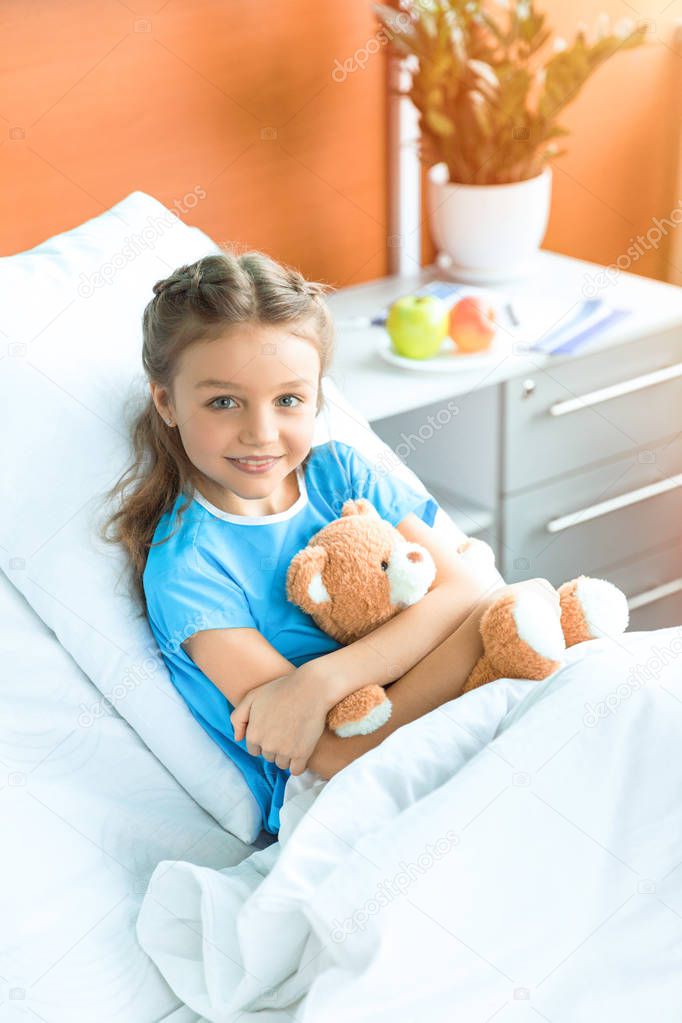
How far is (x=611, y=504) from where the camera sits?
1983 millimetres

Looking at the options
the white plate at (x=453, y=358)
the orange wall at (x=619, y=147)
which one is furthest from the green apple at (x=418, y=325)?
the orange wall at (x=619, y=147)

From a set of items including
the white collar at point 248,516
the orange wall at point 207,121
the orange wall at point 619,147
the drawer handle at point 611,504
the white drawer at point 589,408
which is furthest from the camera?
the orange wall at point 619,147

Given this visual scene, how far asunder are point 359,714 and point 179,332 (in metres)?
0.42

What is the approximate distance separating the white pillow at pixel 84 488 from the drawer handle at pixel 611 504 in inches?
34.4

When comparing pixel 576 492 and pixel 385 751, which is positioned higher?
pixel 385 751

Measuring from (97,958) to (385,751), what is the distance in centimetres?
31

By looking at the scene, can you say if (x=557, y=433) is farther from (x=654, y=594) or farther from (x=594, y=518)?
(x=654, y=594)

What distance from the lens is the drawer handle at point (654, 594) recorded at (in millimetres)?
2089

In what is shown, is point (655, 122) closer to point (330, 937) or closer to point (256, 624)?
point (256, 624)

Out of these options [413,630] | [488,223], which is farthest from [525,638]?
[488,223]

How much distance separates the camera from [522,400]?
1.78 m

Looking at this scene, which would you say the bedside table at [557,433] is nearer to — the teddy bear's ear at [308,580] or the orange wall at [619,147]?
the orange wall at [619,147]

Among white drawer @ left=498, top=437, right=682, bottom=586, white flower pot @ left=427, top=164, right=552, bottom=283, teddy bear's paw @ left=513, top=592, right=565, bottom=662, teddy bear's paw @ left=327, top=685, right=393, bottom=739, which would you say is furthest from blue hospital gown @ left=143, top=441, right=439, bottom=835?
white flower pot @ left=427, top=164, right=552, bottom=283

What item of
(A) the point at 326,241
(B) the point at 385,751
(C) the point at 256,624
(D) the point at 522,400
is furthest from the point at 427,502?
(A) the point at 326,241
